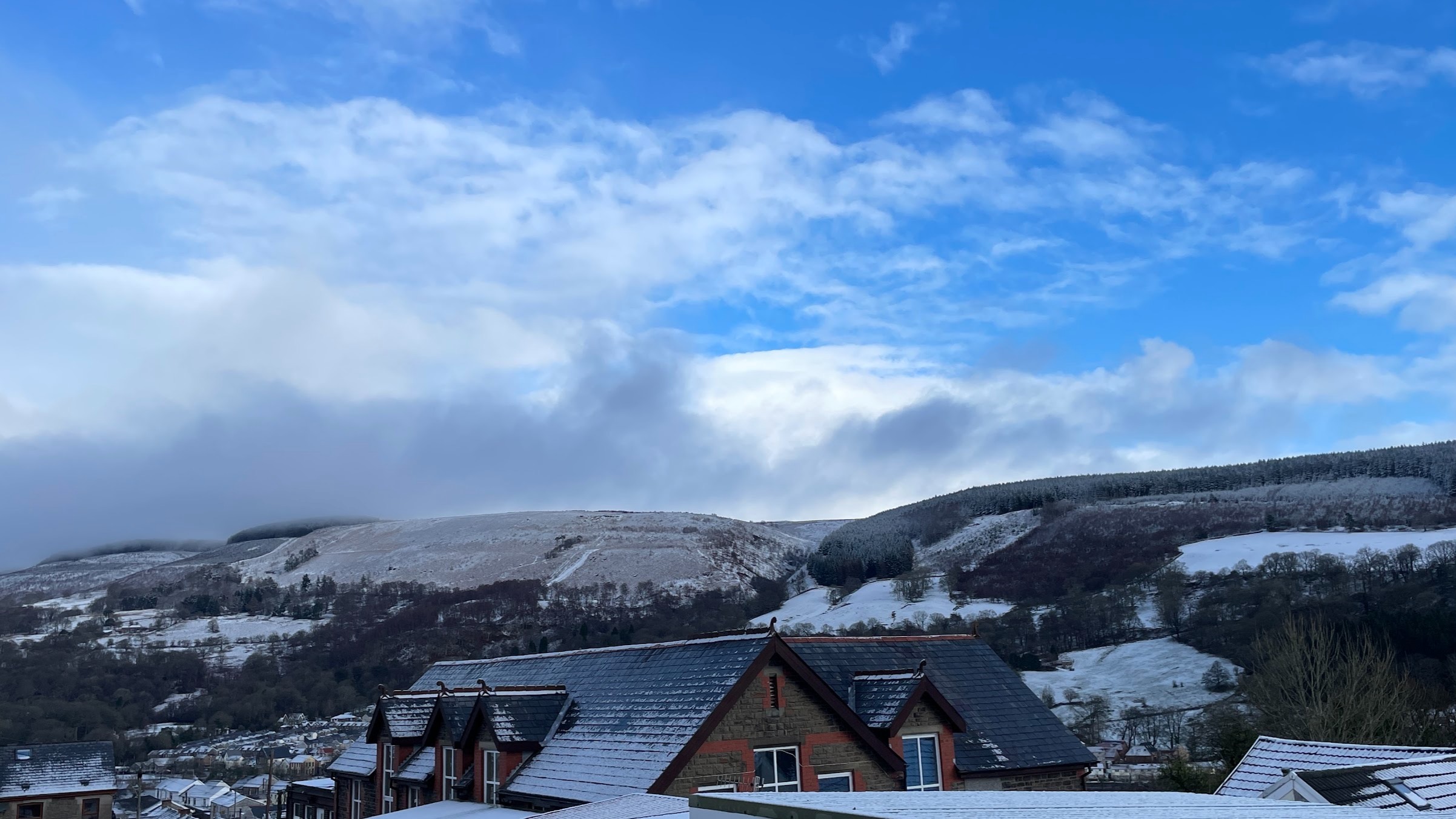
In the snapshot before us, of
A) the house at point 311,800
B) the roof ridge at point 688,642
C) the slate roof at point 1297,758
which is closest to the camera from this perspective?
the slate roof at point 1297,758

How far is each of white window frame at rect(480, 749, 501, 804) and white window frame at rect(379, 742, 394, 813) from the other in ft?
22.8

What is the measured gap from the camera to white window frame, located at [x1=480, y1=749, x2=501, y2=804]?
2494 centimetres

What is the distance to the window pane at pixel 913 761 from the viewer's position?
79.1 ft

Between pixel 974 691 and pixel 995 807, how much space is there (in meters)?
19.8

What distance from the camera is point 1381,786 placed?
17453mm

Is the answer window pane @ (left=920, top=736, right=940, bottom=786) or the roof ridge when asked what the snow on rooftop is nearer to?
the roof ridge

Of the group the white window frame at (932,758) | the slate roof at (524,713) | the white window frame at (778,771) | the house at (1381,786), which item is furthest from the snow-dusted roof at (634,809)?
the house at (1381,786)

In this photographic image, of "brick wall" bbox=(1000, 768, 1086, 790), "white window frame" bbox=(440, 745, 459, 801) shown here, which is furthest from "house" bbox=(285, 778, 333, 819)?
"brick wall" bbox=(1000, 768, 1086, 790)

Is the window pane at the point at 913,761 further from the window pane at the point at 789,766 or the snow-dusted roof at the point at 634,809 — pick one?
the snow-dusted roof at the point at 634,809

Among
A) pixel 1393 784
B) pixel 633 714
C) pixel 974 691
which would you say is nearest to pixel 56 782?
pixel 633 714

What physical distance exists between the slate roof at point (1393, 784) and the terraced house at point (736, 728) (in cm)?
882

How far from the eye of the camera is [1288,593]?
350 feet

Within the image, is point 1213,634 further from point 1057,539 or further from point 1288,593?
point 1057,539

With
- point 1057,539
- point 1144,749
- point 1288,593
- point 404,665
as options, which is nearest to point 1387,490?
point 1057,539
